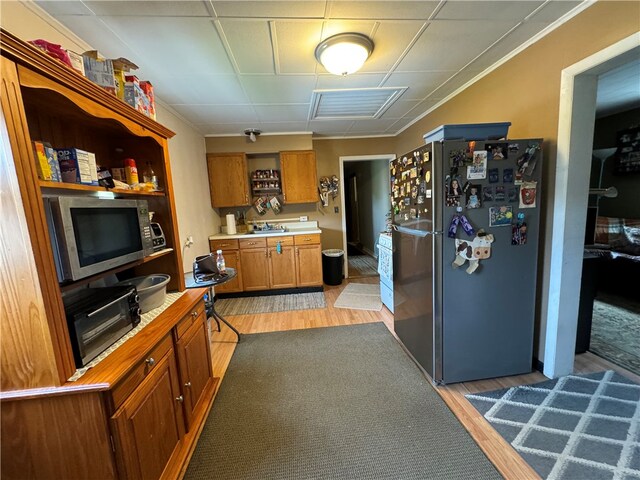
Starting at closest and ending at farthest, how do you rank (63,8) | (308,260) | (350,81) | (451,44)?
(63,8) < (451,44) < (350,81) < (308,260)

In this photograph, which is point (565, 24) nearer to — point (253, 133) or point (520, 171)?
point (520, 171)

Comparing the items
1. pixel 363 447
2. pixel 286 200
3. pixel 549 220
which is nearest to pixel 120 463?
pixel 363 447

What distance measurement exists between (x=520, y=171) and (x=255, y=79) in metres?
2.14

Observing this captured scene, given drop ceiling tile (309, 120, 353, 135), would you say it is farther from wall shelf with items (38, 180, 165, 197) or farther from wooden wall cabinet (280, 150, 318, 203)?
wall shelf with items (38, 180, 165, 197)

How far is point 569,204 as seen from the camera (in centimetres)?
174

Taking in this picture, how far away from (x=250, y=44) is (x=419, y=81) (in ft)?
5.14

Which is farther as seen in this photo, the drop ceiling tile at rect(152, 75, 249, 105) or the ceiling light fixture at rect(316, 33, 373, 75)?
the drop ceiling tile at rect(152, 75, 249, 105)

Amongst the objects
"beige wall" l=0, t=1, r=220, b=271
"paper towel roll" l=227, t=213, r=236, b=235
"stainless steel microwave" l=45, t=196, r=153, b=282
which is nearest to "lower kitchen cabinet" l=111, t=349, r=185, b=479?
"stainless steel microwave" l=45, t=196, r=153, b=282

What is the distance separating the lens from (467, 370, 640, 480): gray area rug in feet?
4.33

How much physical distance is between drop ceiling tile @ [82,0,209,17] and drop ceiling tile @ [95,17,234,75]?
40mm

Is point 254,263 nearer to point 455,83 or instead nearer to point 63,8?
point 63,8

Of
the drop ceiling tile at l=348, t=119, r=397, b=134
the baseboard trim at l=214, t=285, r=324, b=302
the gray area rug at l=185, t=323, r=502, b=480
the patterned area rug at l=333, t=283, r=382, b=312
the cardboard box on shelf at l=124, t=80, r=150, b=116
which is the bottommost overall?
the gray area rug at l=185, t=323, r=502, b=480

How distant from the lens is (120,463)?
3.23 ft

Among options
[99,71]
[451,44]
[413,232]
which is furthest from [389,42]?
[99,71]
